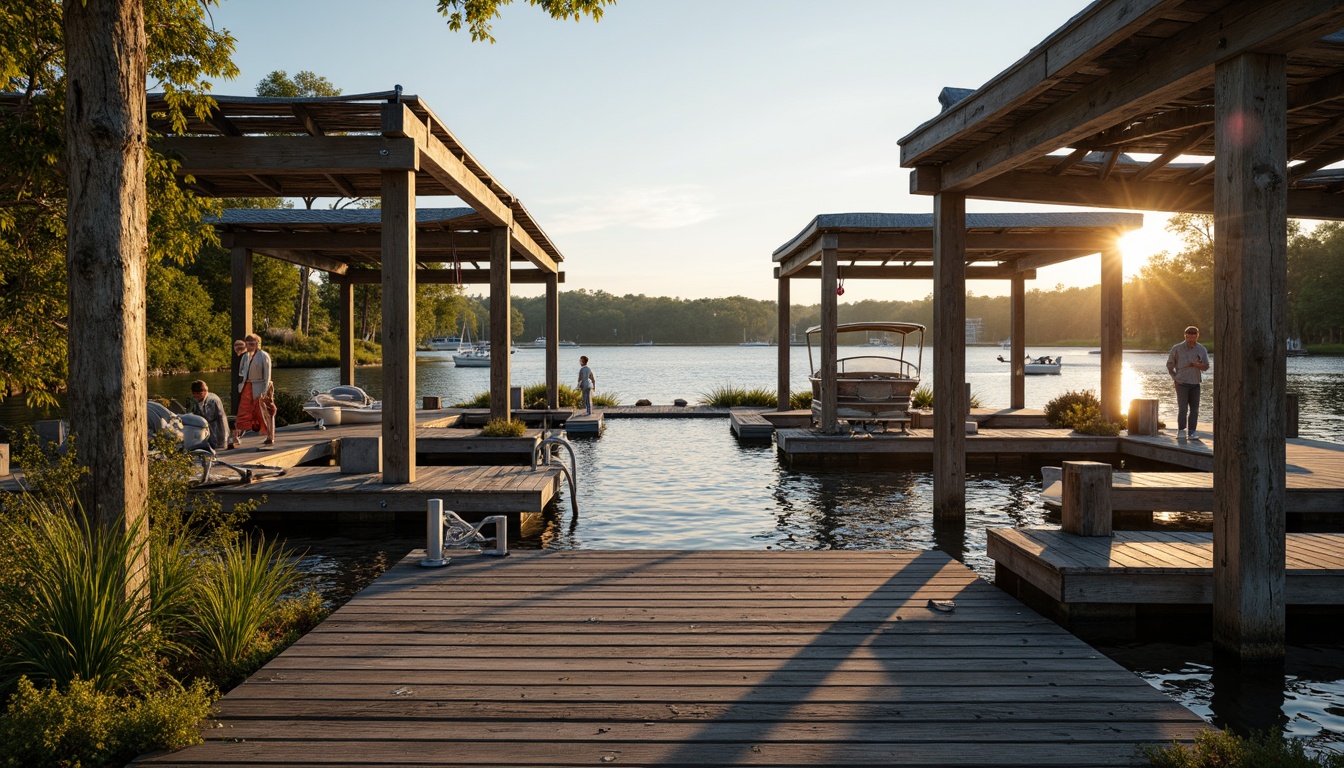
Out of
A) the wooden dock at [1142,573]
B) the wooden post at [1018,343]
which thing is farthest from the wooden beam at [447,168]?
the wooden post at [1018,343]

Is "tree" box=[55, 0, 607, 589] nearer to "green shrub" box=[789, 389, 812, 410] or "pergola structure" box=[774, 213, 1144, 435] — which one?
"pergola structure" box=[774, 213, 1144, 435]

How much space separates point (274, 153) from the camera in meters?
8.85

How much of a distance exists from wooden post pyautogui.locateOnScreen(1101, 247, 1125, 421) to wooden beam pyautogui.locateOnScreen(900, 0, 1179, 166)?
912 centimetres

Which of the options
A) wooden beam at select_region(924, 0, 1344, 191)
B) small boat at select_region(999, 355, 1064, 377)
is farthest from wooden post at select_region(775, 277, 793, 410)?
small boat at select_region(999, 355, 1064, 377)

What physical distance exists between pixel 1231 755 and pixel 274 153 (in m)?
9.01

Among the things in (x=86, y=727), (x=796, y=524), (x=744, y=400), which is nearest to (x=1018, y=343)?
(x=744, y=400)

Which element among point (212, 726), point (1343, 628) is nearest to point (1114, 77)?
point (1343, 628)

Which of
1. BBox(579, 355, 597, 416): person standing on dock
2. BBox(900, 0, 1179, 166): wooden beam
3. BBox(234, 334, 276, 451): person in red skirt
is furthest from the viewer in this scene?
BBox(579, 355, 597, 416): person standing on dock

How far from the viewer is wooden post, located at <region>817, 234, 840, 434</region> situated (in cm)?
1419

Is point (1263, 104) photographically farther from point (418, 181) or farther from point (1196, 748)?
point (418, 181)

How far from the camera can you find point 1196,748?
10.4 ft

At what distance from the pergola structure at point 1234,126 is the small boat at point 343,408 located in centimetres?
1264

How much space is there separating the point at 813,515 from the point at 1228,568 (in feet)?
18.1

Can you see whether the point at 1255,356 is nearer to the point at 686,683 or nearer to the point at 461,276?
the point at 686,683
